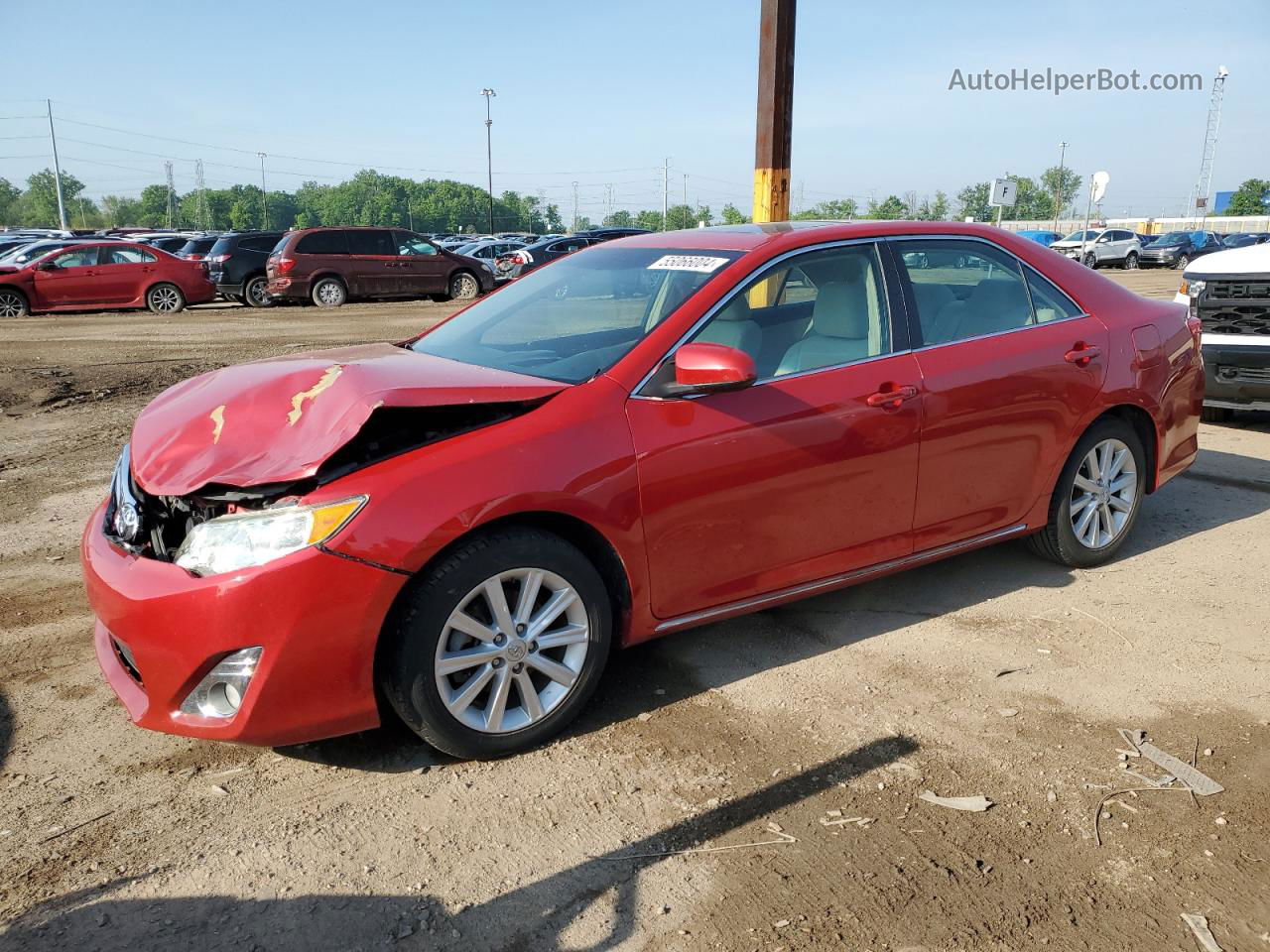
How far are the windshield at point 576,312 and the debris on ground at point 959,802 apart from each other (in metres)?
1.73

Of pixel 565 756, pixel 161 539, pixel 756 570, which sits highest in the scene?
pixel 161 539

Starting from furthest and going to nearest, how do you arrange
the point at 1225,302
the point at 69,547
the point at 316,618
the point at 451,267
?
the point at 451,267
the point at 1225,302
the point at 69,547
the point at 316,618

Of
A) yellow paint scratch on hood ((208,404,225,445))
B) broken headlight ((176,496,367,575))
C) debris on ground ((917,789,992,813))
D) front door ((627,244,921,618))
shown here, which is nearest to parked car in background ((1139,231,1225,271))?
front door ((627,244,921,618))

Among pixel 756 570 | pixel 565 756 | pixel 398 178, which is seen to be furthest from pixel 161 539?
pixel 398 178

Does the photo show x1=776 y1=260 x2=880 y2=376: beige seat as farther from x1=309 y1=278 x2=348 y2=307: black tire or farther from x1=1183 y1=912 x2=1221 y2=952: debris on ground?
x1=309 y1=278 x2=348 y2=307: black tire

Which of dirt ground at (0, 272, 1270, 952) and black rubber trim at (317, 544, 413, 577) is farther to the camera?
black rubber trim at (317, 544, 413, 577)

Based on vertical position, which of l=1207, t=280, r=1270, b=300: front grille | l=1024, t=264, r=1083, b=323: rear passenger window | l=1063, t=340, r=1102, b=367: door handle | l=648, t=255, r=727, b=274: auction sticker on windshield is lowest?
l=1063, t=340, r=1102, b=367: door handle

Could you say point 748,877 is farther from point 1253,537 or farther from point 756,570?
point 1253,537

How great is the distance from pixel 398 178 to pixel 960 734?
154286mm

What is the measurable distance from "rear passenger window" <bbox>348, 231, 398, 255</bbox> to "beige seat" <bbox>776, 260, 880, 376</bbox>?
61.4 ft

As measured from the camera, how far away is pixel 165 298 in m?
19.8

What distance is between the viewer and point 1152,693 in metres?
3.64

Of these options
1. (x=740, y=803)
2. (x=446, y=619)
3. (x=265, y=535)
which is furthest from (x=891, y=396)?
(x=265, y=535)

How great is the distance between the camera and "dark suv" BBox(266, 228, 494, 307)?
20.6m
